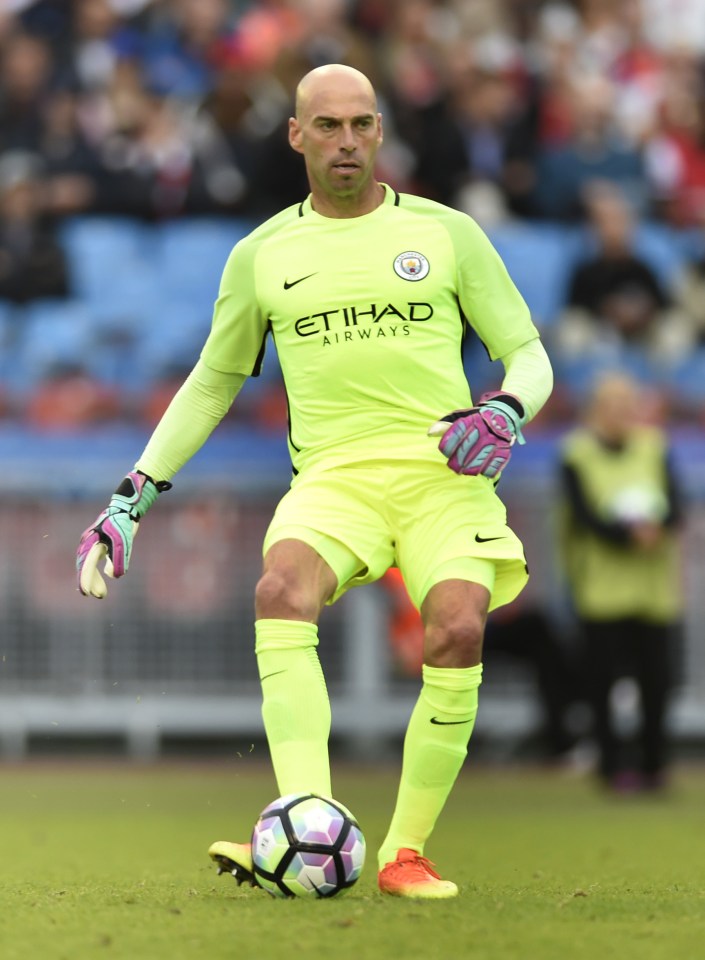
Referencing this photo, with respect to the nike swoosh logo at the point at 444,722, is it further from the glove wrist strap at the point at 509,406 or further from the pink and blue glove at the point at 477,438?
the glove wrist strap at the point at 509,406

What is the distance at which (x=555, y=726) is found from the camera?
41.7 ft

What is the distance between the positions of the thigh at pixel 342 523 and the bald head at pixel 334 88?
110cm

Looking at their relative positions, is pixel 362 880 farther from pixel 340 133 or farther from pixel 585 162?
pixel 585 162

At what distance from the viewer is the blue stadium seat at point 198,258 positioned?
46.3 ft

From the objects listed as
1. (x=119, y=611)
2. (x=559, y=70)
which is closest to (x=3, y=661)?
(x=119, y=611)

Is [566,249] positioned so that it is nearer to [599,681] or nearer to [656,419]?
[656,419]

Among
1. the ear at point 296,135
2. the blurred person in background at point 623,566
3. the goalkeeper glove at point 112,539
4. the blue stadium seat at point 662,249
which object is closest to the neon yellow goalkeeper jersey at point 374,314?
the ear at point 296,135

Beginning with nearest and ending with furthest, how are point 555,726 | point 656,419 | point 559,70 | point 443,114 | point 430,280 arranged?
point 430,280
point 555,726
point 656,419
point 443,114
point 559,70

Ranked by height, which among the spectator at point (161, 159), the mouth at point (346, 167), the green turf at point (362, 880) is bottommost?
the green turf at point (362, 880)

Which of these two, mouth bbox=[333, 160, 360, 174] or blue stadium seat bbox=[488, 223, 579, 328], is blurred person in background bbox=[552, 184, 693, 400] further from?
mouth bbox=[333, 160, 360, 174]

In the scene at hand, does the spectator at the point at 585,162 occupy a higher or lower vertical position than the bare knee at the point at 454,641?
higher

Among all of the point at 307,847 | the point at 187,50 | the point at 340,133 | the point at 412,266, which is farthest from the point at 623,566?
the point at 187,50

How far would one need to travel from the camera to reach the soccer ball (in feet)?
16.8

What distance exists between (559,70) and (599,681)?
Result: 6.71 m
